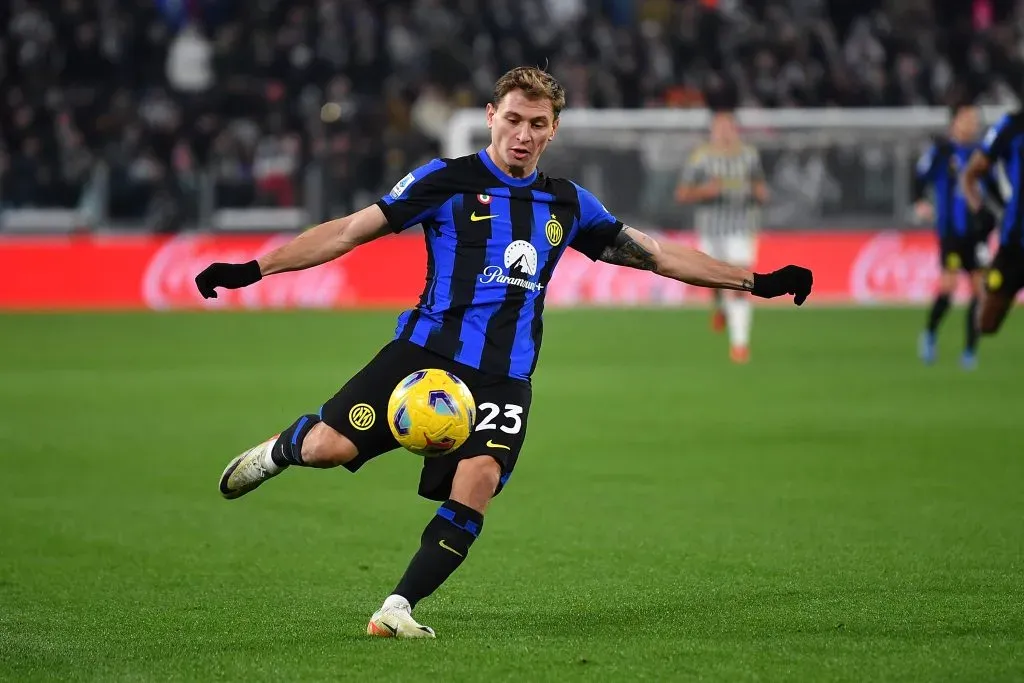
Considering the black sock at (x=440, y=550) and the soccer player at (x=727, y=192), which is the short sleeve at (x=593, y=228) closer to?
the black sock at (x=440, y=550)

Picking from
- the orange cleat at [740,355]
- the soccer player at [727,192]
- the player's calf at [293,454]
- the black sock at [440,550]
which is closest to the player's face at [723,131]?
the soccer player at [727,192]

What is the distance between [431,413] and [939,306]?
11.7 meters

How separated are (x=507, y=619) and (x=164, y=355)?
12.2 meters

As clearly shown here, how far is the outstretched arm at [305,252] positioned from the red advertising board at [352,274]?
1741 centimetres

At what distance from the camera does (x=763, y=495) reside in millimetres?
8836

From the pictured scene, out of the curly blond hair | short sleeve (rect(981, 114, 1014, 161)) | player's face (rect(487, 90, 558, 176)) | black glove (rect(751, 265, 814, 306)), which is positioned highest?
the curly blond hair

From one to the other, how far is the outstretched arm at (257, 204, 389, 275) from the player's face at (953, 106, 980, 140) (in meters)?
11.6

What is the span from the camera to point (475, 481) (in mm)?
5570

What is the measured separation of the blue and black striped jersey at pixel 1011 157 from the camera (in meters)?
10.8

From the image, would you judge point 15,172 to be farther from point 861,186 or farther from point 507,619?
point 507,619

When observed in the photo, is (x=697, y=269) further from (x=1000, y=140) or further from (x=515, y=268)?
(x=1000, y=140)

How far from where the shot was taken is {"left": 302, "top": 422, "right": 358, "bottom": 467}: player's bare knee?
559 centimetres

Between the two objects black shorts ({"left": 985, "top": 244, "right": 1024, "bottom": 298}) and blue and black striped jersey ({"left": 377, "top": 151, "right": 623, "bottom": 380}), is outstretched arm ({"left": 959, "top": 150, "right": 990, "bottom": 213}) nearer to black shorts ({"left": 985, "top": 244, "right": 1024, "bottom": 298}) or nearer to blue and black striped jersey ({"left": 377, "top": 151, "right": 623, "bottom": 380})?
black shorts ({"left": 985, "top": 244, "right": 1024, "bottom": 298})

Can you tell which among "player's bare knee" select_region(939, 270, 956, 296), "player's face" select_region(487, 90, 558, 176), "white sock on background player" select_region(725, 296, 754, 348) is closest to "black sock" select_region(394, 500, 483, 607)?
"player's face" select_region(487, 90, 558, 176)
